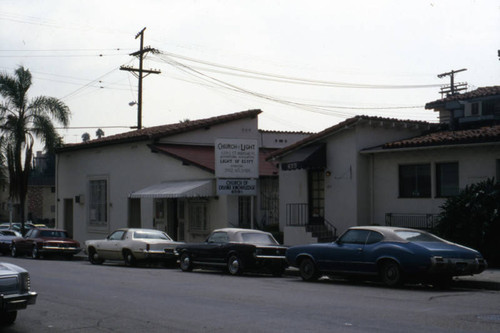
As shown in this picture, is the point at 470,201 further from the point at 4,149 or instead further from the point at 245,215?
the point at 4,149

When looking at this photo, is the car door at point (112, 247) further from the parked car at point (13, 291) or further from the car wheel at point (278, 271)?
the parked car at point (13, 291)

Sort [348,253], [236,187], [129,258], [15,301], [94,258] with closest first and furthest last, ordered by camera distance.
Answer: [15,301]
[348,253]
[129,258]
[236,187]
[94,258]

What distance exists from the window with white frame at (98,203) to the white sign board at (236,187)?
13.1m

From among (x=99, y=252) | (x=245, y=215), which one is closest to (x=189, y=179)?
(x=245, y=215)

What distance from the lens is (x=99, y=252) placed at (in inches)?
1011

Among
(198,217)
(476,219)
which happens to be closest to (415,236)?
(476,219)

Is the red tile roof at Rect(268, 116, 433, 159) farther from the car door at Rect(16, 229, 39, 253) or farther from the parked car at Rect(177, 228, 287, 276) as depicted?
the car door at Rect(16, 229, 39, 253)

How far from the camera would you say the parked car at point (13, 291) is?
9.41 meters

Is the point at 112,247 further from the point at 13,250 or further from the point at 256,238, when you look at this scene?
the point at 13,250

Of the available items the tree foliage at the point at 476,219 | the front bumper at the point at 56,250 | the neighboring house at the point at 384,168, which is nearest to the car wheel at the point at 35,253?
the front bumper at the point at 56,250

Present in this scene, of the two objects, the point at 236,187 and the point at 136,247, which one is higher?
the point at 236,187

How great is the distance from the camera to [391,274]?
1562cm

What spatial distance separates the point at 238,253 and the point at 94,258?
27.7 feet

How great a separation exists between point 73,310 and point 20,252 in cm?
2001
